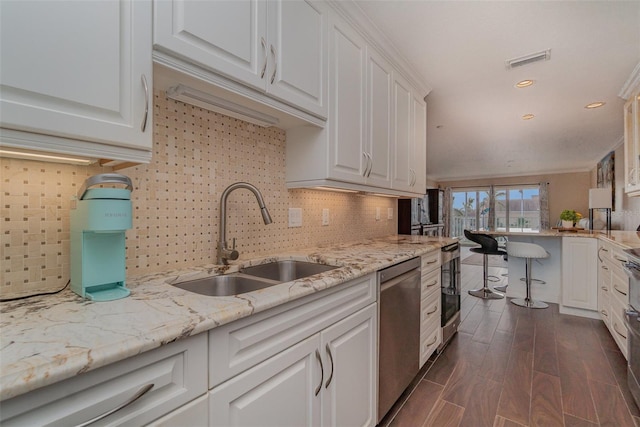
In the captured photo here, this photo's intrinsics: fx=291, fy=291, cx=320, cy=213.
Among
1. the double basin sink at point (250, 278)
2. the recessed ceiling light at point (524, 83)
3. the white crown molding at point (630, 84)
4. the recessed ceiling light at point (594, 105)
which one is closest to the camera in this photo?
the double basin sink at point (250, 278)

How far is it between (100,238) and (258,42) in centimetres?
95

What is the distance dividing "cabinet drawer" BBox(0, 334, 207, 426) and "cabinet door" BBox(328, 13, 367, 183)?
3.89 feet

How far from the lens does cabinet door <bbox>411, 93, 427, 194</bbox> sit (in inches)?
104

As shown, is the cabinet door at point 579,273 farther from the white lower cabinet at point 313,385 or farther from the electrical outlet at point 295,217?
the electrical outlet at point 295,217

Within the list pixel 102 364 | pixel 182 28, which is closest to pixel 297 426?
pixel 102 364

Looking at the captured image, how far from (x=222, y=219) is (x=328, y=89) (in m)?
0.91

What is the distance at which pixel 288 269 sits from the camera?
165 centimetres

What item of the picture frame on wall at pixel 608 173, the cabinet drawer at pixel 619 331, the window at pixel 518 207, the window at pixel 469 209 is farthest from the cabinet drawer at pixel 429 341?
the window at pixel 469 209

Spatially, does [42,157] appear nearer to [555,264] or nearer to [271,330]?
[271,330]

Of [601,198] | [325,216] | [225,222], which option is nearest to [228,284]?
[225,222]

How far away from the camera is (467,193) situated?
1009cm

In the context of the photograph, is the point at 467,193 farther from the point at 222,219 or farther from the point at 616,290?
the point at 222,219

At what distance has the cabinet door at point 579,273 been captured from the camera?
3.19 m

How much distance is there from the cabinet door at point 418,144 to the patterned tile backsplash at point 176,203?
0.97 meters
